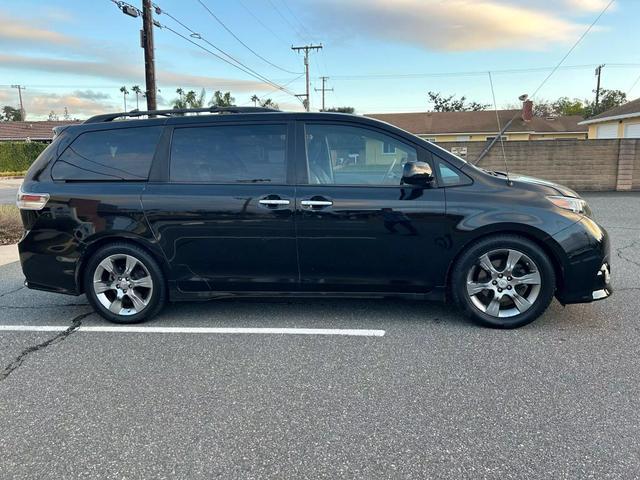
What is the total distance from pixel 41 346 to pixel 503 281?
12.7ft

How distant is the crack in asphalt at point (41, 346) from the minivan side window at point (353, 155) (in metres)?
2.53

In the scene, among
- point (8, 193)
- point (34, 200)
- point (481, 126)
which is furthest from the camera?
point (481, 126)

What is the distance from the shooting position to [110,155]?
4402 mm

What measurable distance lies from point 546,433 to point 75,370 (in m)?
3.14

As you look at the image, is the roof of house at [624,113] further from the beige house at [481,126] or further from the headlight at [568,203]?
the headlight at [568,203]

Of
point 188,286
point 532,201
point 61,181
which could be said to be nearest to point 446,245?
point 532,201

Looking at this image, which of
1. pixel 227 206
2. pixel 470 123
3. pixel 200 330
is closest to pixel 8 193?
pixel 200 330

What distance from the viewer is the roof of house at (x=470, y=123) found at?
130ft

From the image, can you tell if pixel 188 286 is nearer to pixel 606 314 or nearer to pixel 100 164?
pixel 100 164

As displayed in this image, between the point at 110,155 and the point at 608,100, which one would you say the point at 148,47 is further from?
the point at 608,100

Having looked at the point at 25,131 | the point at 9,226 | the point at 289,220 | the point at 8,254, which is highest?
the point at 25,131

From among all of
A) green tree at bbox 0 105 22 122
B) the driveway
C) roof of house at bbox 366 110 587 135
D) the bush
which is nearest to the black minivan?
the driveway

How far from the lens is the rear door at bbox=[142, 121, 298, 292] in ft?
13.5

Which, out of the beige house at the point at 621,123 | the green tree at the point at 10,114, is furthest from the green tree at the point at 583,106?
the green tree at the point at 10,114
